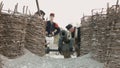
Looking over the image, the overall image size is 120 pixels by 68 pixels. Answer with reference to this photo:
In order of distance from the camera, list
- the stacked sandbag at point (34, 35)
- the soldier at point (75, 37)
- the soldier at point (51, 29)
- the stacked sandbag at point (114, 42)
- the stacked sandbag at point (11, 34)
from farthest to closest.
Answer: the soldier at point (75, 37)
the soldier at point (51, 29)
the stacked sandbag at point (34, 35)
the stacked sandbag at point (11, 34)
the stacked sandbag at point (114, 42)

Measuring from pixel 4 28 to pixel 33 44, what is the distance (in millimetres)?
2381

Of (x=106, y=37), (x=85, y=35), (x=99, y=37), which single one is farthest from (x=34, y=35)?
(x=106, y=37)

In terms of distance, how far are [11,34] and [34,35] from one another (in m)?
2.14

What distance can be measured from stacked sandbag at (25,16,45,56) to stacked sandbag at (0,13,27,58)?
1532 millimetres

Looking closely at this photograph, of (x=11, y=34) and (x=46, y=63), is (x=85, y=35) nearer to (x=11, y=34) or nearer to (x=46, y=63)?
(x=46, y=63)

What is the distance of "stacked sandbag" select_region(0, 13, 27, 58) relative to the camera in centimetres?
1310

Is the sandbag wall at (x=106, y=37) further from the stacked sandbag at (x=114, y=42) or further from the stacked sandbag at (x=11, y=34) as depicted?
the stacked sandbag at (x=11, y=34)

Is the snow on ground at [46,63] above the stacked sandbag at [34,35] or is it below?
below

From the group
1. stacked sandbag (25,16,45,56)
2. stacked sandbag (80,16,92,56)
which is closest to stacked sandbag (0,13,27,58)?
stacked sandbag (25,16,45,56)

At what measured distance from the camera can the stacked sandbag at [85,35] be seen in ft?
50.8

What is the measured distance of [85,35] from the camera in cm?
1580

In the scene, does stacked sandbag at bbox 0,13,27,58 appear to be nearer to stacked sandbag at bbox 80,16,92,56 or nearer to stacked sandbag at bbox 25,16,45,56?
Result: stacked sandbag at bbox 25,16,45,56

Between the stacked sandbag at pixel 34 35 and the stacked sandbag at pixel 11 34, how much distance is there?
1532mm

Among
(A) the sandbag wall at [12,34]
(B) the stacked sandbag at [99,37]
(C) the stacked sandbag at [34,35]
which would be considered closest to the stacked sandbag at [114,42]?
(B) the stacked sandbag at [99,37]
